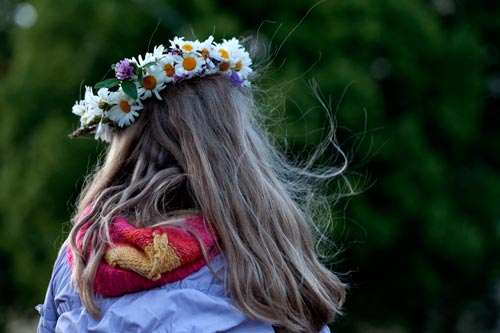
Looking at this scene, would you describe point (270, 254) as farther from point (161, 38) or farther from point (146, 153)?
point (161, 38)

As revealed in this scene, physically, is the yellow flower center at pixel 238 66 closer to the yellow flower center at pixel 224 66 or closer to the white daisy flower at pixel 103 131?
the yellow flower center at pixel 224 66

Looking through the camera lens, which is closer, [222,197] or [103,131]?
[222,197]

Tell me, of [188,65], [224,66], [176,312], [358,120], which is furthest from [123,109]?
[358,120]

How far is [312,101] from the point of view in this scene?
9.17 metres

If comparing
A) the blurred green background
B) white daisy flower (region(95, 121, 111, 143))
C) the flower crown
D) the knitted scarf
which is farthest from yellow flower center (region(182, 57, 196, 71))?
the blurred green background

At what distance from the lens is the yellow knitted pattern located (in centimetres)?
195

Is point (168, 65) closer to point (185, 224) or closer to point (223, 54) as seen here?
point (223, 54)

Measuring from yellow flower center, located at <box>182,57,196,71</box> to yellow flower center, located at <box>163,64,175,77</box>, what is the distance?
0.04m

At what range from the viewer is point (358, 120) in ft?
31.8

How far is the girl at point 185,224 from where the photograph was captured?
6.46 feet

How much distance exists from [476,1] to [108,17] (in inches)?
229

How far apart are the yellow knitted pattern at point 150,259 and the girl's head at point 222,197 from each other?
0.07 m

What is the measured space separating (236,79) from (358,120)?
7.35 meters

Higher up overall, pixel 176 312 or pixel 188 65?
pixel 188 65
